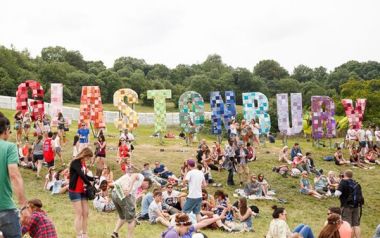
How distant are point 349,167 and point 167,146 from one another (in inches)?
380

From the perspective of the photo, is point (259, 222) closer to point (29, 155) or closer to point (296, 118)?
point (29, 155)

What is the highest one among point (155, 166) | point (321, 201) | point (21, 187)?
point (21, 187)

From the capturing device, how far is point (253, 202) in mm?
18359

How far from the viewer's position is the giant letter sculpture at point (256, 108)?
2747 centimetres

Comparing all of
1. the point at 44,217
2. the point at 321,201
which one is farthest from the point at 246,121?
the point at 44,217

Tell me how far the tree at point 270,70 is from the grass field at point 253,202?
213ft

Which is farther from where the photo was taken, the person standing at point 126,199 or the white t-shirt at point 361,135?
the white t-shirt at point 361,135

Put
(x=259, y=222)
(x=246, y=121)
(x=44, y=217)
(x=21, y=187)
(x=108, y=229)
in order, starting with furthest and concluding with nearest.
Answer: (x=246, y=121)
(x=259, y=222)
(x=108, y=229)
(x=44, y=217)
(x=21, y=187)

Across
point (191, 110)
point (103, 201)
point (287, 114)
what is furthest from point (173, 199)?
point (287, 114)

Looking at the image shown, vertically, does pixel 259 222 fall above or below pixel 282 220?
below

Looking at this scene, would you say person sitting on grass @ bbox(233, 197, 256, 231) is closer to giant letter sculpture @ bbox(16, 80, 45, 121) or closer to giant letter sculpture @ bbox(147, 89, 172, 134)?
giant letter sculpture @ bbox(16, 80, 45, 121)

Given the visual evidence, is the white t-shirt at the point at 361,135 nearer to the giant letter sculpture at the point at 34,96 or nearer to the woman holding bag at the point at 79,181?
the giant letter sculpture at the point at 34,96

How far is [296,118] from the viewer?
28.2 metres

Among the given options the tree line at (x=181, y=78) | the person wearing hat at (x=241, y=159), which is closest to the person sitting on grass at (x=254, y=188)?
the person wearing hat at (x=241, y=159)
